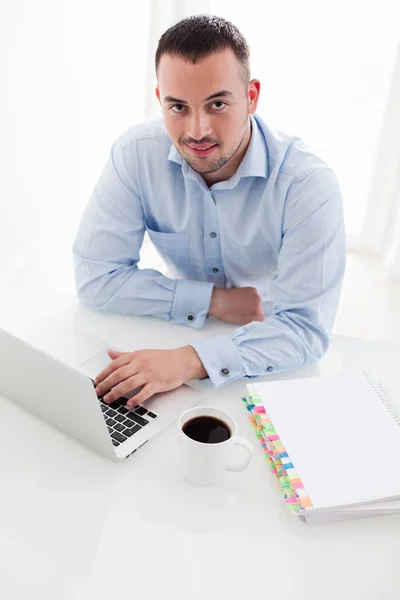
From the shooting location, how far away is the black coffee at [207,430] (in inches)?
33.7

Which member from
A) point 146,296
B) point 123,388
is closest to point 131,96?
point 146,296

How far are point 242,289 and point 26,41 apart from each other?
110 cm

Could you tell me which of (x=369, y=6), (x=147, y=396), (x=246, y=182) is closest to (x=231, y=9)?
(x=369, y=6)

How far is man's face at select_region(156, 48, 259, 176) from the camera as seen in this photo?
1202 millimetres

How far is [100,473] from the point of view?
33.9 inches

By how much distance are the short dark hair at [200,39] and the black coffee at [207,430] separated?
27.9 inches

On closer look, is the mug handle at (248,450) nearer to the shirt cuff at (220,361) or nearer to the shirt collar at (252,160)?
the shirt cuff at (220,361)

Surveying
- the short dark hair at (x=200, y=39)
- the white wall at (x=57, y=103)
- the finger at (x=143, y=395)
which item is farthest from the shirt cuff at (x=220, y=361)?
the white wall at (x=57, y=103)

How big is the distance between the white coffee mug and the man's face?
0.65 metres

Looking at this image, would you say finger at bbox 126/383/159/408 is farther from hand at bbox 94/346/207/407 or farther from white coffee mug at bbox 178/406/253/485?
white coffee mug at bbox 178/406/253/485

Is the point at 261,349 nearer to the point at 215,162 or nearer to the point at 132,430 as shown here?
the point at 132,430

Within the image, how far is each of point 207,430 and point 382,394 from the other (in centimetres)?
32

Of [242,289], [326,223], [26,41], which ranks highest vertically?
[26,41]

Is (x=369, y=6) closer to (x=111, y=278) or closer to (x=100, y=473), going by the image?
(x=111, y=278)
